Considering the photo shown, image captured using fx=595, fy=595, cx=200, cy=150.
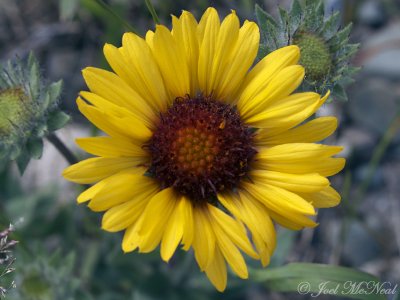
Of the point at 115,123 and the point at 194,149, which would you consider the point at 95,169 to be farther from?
the point at 194,149

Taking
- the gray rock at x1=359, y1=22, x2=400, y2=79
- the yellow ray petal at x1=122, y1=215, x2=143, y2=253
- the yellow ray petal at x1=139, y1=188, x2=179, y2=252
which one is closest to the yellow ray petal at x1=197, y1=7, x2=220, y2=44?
the yellow ray petal at x1=139, y1=188, x2=179, y2=252

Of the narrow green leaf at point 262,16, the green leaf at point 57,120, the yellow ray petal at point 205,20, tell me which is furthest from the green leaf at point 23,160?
the narrow green leaf at point 262,16

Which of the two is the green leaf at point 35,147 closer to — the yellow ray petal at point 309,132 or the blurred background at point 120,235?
the blurred background at point 120,235

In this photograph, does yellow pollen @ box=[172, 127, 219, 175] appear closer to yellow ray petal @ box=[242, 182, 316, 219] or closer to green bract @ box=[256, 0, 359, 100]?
yellow ray petal @ box=[242, 182, 316, 219]

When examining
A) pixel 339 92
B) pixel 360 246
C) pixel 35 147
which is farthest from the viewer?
pixel 360 246

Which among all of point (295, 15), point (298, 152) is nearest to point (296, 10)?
point (295, 15)

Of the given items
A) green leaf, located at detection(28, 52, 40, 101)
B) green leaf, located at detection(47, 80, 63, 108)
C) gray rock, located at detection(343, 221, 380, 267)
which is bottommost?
gray rock, located at detection(343, 221, 380, 267)
